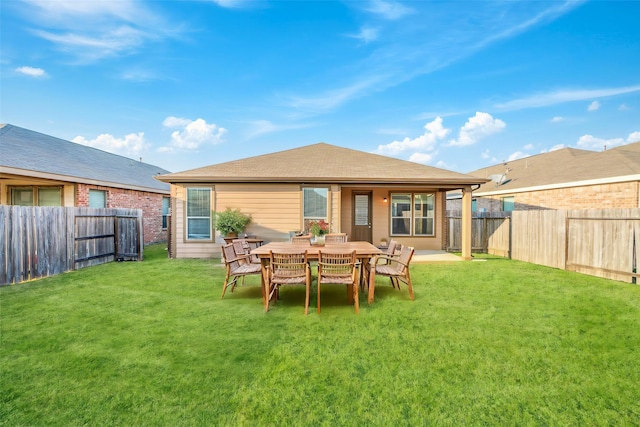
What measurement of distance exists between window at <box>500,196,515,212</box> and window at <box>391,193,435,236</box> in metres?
6.80

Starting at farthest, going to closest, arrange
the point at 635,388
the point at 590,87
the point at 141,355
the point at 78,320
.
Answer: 1. the point at 590,87
2. the point at 78,320
3. the point at 141,355
4. the point at 635,388

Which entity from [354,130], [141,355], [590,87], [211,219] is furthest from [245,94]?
[590,87]

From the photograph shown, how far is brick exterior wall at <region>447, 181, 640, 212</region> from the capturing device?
10.3 metres

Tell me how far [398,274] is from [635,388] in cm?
320

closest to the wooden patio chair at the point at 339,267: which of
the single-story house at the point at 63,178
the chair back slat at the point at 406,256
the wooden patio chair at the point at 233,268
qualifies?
the chair back slat at the point at 406,256

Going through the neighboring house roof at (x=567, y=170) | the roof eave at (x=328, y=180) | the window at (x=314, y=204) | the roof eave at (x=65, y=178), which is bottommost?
the window at (x=314, y=204)

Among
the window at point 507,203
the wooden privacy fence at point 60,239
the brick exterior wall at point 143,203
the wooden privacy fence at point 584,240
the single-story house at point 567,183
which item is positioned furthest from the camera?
the window at point 507,203

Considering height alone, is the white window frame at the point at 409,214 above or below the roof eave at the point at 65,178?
below

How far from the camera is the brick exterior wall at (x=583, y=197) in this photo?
33.7 feet

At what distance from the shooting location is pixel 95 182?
11.9 metres

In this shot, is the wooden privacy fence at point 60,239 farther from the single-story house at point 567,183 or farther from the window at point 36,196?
the single-story house at point 567,183

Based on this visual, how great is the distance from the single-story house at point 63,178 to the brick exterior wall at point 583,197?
19525mm

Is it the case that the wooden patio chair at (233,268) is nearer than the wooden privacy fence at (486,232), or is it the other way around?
the wooden patio chair at (233,268)

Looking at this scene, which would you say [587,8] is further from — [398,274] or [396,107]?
[398,274]
